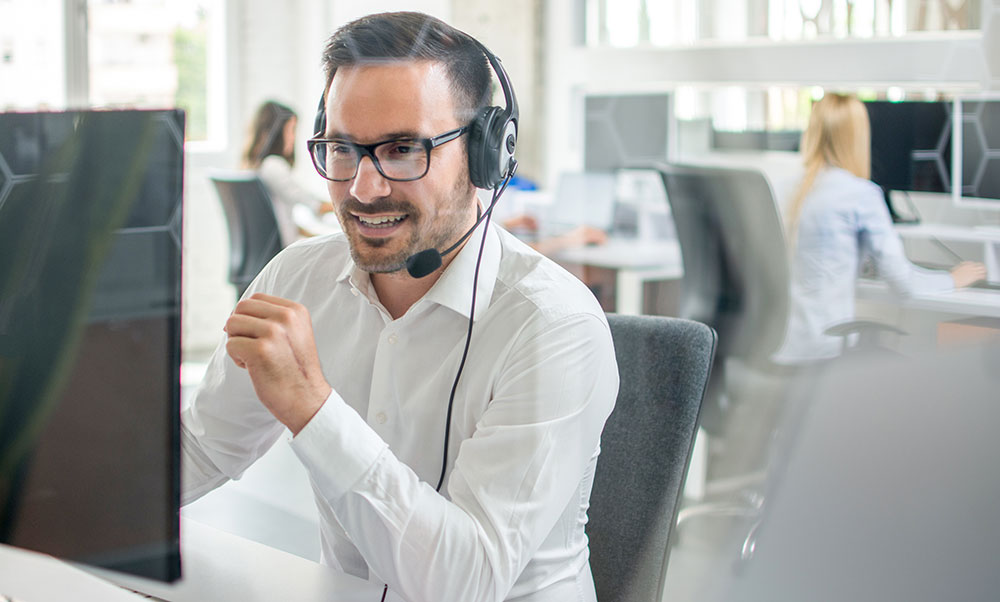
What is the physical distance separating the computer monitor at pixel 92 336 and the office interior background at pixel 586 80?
0.10 ft

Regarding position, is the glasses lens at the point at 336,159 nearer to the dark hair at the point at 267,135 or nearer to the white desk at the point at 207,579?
the white desk at the point at 207,579

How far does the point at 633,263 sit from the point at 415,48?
1.68 meters

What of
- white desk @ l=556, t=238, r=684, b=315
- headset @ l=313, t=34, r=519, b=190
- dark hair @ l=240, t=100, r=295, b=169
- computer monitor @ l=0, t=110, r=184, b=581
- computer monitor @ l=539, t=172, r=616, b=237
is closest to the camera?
computer monitor @ l=0, t=110, r=184, b=581

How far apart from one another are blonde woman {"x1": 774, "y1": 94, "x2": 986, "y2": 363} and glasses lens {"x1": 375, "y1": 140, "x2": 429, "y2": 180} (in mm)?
1104

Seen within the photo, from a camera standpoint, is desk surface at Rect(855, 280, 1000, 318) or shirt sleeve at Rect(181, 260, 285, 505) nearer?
shirt sleeve at Rect(181, 260, 285, 505)

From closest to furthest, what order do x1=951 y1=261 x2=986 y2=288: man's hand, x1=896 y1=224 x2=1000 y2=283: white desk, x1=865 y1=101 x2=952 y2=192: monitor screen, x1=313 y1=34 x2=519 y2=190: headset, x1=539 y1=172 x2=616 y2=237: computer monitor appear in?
1. x1=313 y1=34 x2=519 y2=190: headset
2. x1=951 y1=261 x2=986 y2=288: man's hand
3. x1=896 y1=224 x2=1000 y2=283: white desk
4. x1=865 y1=101 x2=952 y2=192: monitor screen
5. x1=539 y1=172 x2=616 y2=237: computer monitor

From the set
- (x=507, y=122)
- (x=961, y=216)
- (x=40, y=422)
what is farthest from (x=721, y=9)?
(x=40, y=422)

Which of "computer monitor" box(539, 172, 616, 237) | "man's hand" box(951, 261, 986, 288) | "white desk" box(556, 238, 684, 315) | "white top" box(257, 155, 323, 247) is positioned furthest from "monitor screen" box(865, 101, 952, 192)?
"white top" box(257, 155, 323, 247)

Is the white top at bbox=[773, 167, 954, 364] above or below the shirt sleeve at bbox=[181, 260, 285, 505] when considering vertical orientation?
above

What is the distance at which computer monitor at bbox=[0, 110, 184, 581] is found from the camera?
527 mm

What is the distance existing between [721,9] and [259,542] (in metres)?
1.74

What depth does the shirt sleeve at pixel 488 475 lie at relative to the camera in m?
0.67

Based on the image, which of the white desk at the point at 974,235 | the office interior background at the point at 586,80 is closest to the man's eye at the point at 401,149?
the office interior background at the point at 586,80

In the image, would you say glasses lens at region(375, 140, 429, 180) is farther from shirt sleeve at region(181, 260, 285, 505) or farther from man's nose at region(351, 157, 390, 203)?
shirt sleeve at region(181, 260, 285, 505)
